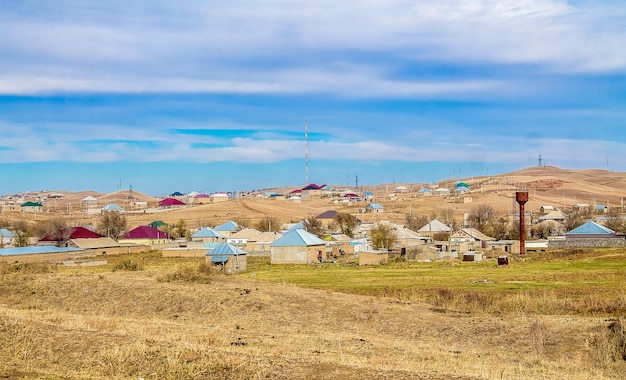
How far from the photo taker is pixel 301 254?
65688mm

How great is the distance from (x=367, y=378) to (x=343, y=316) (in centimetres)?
1265

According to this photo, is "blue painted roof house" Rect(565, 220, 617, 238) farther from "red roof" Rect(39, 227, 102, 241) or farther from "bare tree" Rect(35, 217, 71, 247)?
"bare tree" Rect(35, 217, 71, 247)

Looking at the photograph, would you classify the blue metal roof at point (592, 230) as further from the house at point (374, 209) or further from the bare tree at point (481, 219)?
the house at point (374, 209)

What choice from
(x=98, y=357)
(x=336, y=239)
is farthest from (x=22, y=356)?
(x=336, y=239)

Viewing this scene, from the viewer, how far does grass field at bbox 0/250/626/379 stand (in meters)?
14.4

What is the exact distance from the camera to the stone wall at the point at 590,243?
75.7 m

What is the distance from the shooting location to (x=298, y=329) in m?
22.7

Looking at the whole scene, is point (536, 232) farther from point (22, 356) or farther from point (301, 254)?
point (22, 356)

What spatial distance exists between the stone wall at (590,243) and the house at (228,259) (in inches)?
1595

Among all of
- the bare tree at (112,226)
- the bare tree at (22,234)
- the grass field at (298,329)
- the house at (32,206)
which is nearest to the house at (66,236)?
the bare tree at (22,234)

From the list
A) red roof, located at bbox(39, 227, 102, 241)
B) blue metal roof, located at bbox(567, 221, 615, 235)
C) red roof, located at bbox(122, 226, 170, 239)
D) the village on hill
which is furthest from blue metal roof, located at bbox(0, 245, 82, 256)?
blue metal roof, located at bbox(567, 221, 615, 235)

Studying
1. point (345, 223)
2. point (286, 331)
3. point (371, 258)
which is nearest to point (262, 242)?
point (371, 258)

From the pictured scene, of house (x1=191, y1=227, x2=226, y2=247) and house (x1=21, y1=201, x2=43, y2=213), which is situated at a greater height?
house (x1=21, y1=201, x2=43, y2=213)

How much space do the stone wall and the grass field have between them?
36.0 m
